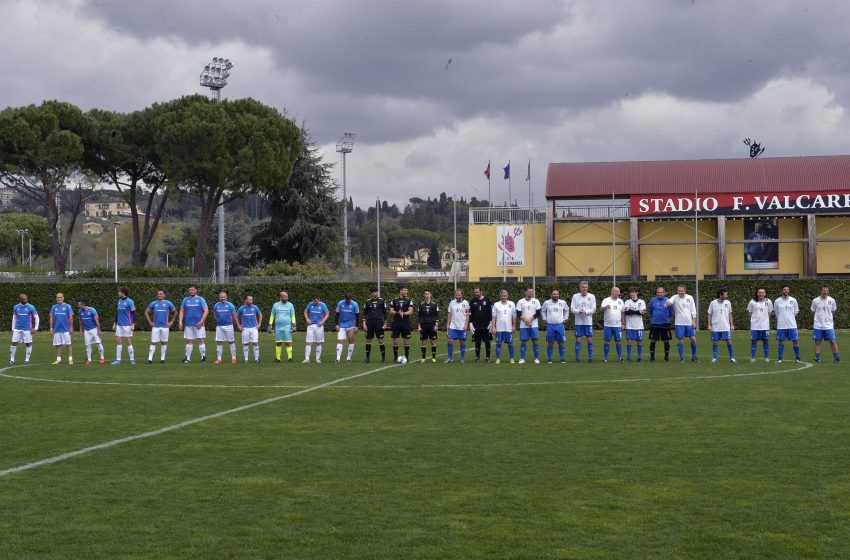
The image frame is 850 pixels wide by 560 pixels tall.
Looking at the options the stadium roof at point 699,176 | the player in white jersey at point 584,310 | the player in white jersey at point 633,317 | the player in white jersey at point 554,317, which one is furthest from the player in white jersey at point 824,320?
the stadium roof at point 699,176

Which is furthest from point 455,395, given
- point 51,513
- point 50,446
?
point 51,513

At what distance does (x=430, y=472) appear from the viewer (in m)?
10.2

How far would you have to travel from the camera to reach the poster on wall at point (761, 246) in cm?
5959

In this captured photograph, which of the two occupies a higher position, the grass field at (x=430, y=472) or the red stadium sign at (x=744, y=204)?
the red stadium sign at (x=744, y=204)

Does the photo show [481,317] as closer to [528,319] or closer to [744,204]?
[528,319]

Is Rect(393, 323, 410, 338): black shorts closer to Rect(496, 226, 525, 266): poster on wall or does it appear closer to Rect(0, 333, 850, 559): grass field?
Rect(0, 333, 850, 559): grass field

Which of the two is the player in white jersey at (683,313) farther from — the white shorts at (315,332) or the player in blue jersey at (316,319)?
the white shorts at (315,332)

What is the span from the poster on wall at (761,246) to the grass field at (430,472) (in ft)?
140

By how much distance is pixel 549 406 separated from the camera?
626 inches

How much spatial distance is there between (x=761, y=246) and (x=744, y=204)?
131 inches

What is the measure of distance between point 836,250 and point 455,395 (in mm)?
47406

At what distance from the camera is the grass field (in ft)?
24.7

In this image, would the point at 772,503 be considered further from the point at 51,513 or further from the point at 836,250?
the point at 836,250

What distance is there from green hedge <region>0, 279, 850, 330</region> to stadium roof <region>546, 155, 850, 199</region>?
12.1 metres
